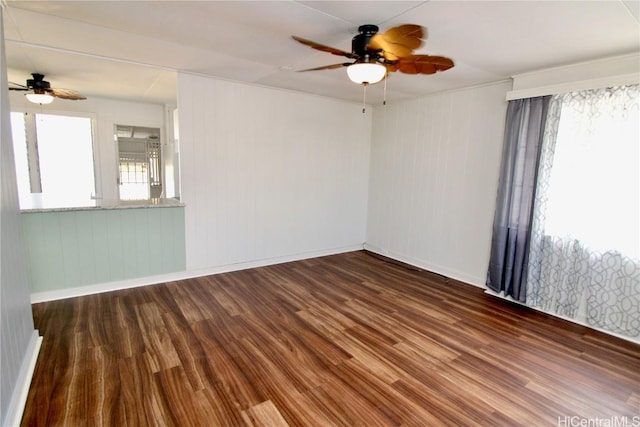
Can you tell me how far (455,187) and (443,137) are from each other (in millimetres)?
702

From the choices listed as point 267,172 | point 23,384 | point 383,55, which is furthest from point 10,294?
point 267,172

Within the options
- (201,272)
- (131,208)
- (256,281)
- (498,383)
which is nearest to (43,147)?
(131,208)

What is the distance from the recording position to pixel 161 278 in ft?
12.7

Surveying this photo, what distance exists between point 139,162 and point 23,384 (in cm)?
514

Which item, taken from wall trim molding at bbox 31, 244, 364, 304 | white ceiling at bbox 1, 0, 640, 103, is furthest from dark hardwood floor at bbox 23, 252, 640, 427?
white ceiling at bbox 1, 0, 640, 103

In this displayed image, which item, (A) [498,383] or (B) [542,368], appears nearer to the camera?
(A) [498,383]

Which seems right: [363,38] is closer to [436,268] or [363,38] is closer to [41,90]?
[436,268]

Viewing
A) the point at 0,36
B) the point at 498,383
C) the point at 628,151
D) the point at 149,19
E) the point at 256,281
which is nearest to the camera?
the point at 0,36

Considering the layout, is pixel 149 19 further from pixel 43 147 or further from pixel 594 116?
pixel 43 147

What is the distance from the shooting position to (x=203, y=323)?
2.89 m

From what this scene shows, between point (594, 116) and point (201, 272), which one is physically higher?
point (594, 116)

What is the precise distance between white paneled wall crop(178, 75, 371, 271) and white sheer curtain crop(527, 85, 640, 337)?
2753 millimetres

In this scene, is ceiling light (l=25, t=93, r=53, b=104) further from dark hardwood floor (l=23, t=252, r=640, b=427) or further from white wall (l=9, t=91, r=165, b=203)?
dark hardwood floor (l=23, t=252, r=640, b=427)

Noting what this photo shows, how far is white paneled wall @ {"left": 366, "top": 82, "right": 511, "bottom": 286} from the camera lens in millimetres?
3875
